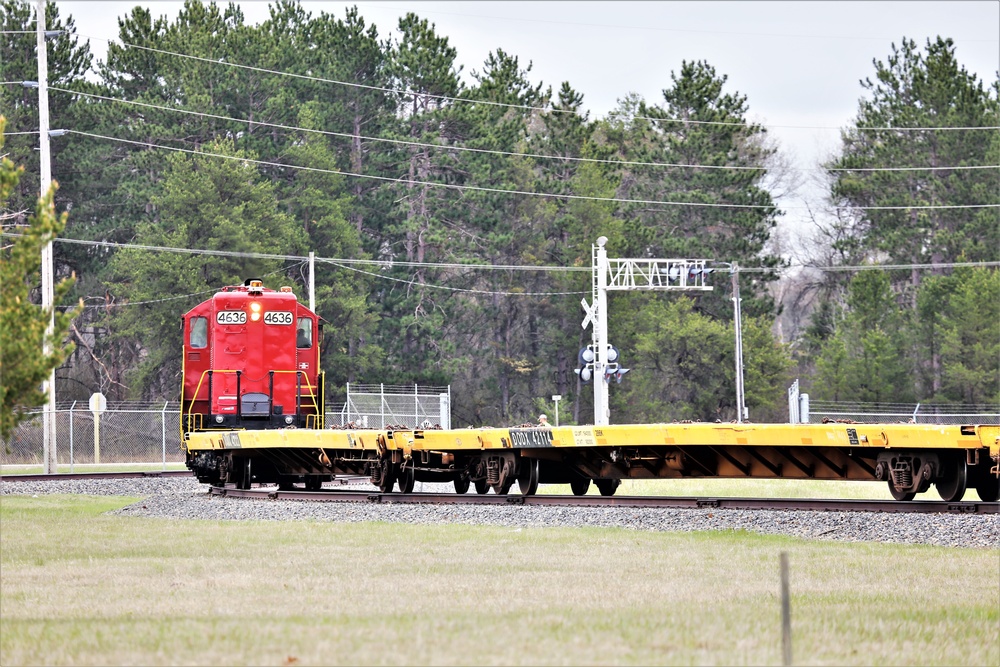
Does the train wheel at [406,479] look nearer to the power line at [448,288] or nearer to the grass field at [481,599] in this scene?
the grass field at [481,599]

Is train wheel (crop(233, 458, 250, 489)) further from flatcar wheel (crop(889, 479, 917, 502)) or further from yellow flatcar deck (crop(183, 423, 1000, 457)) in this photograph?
flatcar wheel (crop(889, 479, 917, 502))

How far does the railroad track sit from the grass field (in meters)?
2.24

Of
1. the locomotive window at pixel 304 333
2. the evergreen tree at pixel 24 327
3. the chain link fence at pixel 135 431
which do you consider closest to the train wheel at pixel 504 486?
the locomotive window at pixel 304 333

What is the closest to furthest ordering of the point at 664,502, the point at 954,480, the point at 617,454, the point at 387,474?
the point at 954,480 < the point at 664,502 < the point at 617,454 < the point at 387,474

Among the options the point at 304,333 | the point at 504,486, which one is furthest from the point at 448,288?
the point at 504,486

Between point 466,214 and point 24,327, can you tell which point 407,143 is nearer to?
point 466,214

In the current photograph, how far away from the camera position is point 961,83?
2472 inches

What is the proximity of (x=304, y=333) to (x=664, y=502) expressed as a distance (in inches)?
393

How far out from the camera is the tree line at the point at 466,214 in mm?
59406

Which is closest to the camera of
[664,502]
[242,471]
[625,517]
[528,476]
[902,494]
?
[902,494]

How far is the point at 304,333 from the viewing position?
25719 millimetres

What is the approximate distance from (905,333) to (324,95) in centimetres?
3125

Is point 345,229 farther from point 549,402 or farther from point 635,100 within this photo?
point 635,100

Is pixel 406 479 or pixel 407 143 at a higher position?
pixel 407 143
